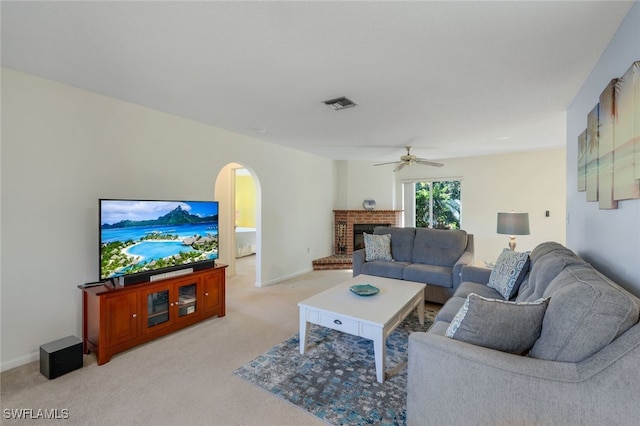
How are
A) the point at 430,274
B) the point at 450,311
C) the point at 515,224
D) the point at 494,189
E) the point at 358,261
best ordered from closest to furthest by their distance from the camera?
the point at 450,311 → the point at 430,274 → the point at 515,224 → the point at 358,261 → the point at 494,189

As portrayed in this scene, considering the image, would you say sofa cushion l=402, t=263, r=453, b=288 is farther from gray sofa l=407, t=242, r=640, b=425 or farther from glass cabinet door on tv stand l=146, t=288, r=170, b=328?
glass cabinet door on tv stand l=146, t=288, r=170, b=328

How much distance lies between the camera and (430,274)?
12.3 ft

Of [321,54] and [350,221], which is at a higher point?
[321,54]

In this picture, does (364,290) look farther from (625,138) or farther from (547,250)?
(625,138)

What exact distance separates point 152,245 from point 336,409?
86.5 inches

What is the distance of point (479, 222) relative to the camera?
5.93 metres

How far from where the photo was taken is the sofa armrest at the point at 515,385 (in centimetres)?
108

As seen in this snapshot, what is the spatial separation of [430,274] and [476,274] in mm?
632

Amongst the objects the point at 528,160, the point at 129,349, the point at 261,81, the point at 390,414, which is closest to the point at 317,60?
the point at 261,81

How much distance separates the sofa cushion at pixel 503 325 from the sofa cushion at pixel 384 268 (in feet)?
8.50

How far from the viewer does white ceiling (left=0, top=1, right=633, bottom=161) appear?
1.53 m

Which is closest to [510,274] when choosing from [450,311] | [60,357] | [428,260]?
[450,311]

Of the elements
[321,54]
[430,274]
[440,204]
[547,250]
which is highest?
[321,54]

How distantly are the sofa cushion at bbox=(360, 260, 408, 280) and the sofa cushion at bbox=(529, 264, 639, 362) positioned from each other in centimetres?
264
